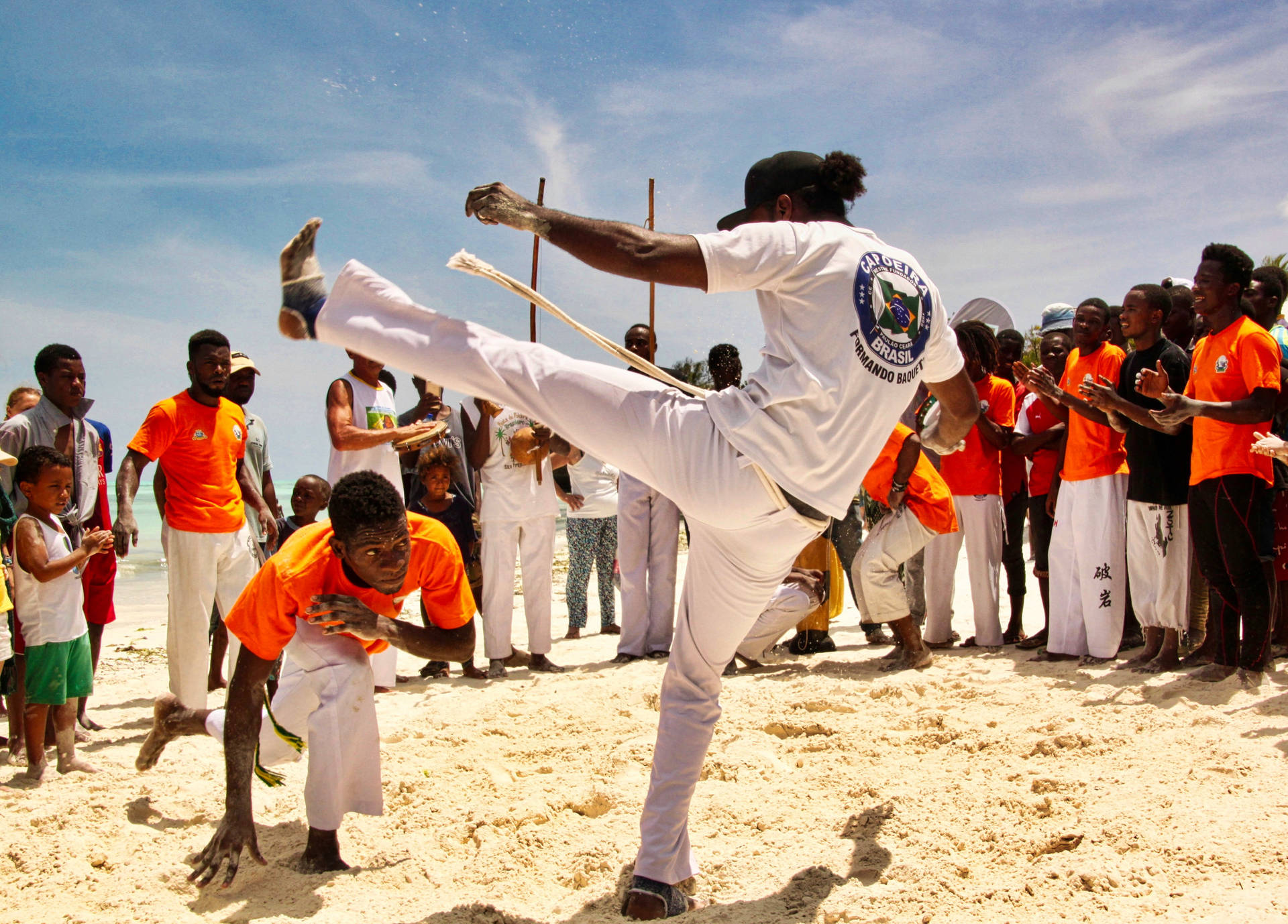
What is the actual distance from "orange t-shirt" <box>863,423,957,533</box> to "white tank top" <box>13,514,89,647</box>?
4267 millimetres

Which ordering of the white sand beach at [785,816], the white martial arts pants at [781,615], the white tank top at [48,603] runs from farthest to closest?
the white martial arts pants at [781,615] < the white tank top at [48,603] < the white sand beach at [785,816]

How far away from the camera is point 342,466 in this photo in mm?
5605

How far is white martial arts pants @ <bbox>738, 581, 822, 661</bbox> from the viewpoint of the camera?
18.7ft

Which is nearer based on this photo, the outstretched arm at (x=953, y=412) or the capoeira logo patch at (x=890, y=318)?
the capoeira logo patch at (x=890, y=318)

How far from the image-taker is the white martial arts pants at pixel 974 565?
6.10 meters

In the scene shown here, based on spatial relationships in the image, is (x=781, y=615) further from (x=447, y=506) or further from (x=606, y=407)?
Result: (x=606, y=407)

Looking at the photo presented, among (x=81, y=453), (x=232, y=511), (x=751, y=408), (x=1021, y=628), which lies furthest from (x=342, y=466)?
(x=1021, y=628)

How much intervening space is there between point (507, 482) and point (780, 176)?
157 inches

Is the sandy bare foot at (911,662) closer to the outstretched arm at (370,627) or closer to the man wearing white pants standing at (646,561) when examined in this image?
the man wearing white pants standing at (646,561)

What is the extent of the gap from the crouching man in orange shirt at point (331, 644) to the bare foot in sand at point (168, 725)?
18.6 inches

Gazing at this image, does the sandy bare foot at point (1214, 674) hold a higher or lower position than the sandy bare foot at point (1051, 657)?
A: higher

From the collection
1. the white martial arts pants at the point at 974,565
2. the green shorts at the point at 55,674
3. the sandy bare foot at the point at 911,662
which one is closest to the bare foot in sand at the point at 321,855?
the green shorts at the point at 55,674

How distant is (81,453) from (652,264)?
4.51 m

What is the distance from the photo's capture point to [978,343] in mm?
5930
